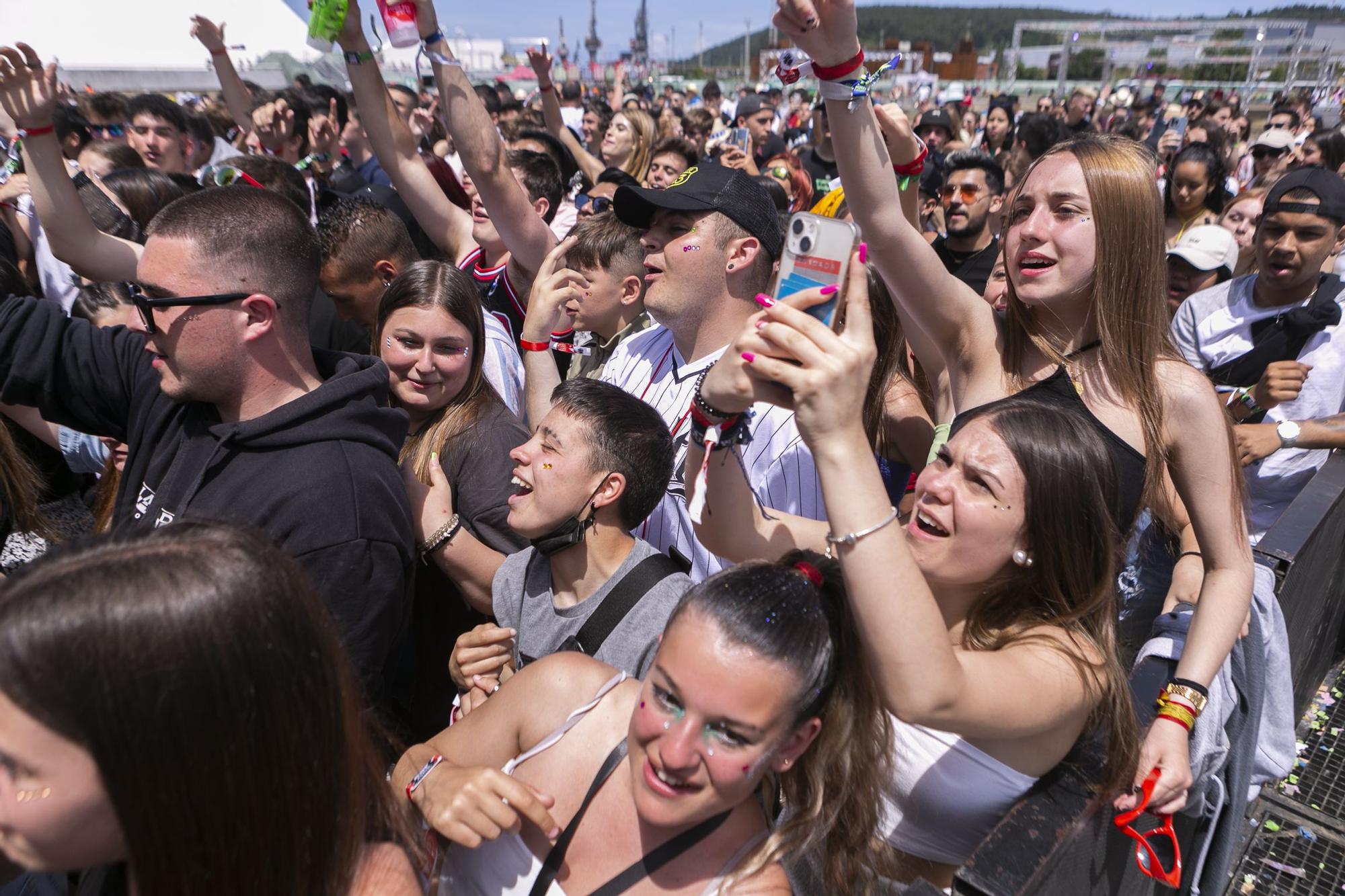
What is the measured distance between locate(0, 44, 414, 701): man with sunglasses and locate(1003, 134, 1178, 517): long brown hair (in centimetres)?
178

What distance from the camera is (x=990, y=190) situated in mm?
5223

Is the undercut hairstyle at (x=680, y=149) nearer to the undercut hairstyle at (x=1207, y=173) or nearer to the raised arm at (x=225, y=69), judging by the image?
the raised arm at (x=225, y=69)

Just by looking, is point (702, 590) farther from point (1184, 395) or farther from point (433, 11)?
point (433, 11)

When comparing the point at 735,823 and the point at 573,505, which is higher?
the point at 573,505

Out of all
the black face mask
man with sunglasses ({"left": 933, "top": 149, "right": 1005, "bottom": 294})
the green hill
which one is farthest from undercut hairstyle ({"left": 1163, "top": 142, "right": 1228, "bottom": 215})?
the green hill

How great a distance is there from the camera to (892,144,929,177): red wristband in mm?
2619

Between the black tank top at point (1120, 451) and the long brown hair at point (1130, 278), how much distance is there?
4 centimetres

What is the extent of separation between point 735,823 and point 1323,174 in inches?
155

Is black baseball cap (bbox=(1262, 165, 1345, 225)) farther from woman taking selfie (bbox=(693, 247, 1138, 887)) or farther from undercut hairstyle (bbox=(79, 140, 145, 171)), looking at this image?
undercut hairstyle (bbox=(79, 140, 145, 171))

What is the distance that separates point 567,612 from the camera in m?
2.18

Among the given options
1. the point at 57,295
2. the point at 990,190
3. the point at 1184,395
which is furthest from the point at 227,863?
the point at 990,190

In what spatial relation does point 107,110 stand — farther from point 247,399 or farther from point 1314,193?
point 1314,193

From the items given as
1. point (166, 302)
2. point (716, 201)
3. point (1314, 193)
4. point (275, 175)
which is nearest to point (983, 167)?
point (1314, 193)

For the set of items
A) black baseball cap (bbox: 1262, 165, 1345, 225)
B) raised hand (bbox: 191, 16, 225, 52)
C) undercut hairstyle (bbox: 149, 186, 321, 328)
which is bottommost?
black baseball cap (bbox: 1262, 165, 1345, 225)
